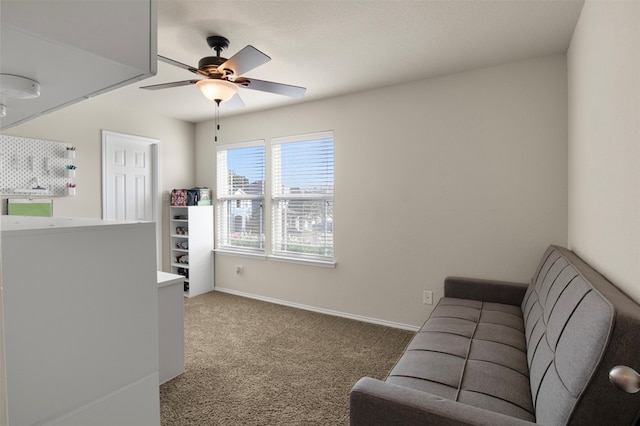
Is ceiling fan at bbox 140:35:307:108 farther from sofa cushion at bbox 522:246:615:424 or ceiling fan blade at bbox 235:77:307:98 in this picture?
sofa cushion at bbox 522:246:615:424

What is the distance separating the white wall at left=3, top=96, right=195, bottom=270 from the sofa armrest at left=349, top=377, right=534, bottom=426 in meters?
3.80

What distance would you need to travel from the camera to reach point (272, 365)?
2656 millimetres

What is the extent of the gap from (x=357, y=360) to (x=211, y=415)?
1182 mm

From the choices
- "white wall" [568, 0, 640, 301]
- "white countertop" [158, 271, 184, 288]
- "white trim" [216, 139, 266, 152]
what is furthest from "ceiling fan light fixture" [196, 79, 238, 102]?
"white wall" [568, 0, 640, 301]

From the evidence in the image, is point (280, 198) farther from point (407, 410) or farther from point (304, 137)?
point (407, 410)

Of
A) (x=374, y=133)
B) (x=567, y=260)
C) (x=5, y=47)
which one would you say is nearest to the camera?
(x=5, y=47)

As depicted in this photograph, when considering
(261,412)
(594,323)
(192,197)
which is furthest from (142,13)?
(192,197)

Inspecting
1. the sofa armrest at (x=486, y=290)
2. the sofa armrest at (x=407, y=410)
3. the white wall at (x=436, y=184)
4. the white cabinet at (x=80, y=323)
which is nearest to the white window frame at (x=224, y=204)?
the white wall at (x=436, y=184)

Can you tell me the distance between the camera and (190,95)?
3.74 meters

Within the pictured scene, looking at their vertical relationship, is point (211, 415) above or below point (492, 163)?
below

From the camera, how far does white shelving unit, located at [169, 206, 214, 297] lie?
4.58 metres

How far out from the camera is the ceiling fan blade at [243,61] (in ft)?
6.51

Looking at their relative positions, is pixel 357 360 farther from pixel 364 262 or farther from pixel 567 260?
pixel 567 260

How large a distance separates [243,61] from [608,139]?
6.48 ft
